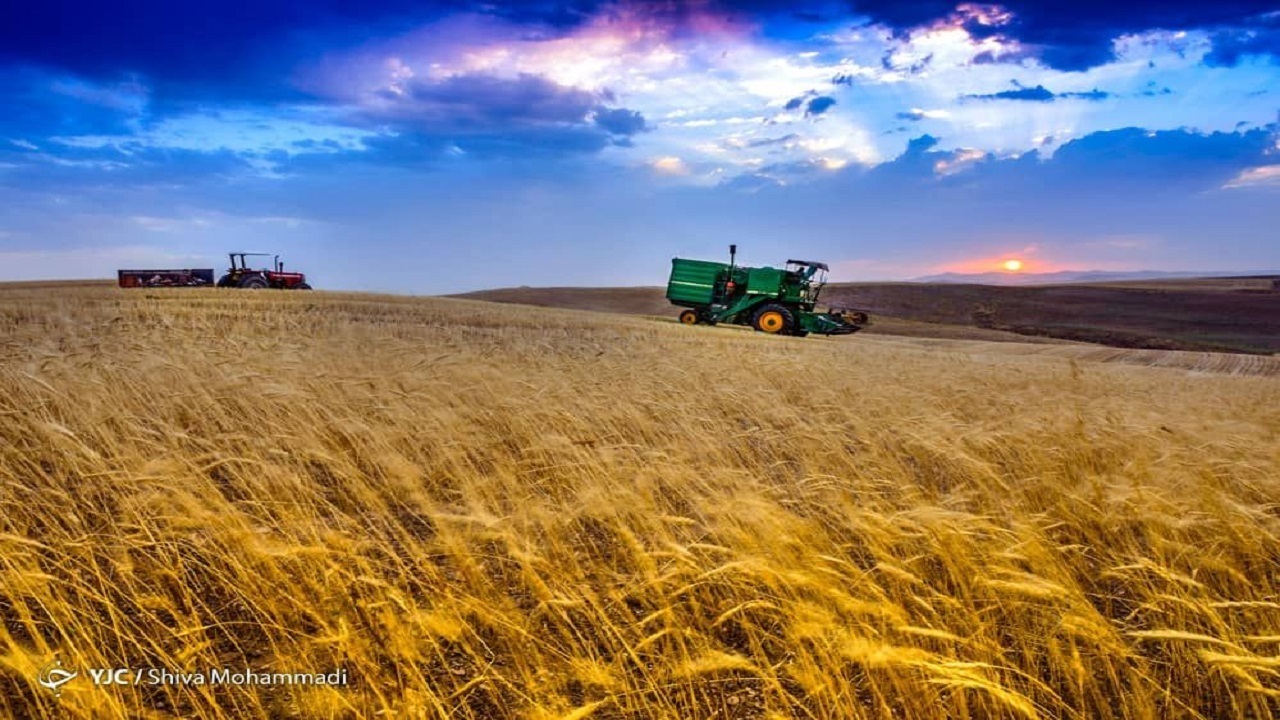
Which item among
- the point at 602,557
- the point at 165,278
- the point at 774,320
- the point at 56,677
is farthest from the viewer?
the point at 165,278

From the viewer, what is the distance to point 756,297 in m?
30.1

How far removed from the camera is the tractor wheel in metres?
29.0

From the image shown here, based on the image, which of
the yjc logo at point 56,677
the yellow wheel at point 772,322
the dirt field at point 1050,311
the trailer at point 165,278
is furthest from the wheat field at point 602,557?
the dirt field at point 1050,311

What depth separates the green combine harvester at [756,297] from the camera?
2953cm

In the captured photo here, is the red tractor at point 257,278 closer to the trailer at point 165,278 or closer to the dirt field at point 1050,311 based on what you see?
the trailer at point 165,278

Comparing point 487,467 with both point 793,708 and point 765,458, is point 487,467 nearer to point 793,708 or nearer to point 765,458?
point 765,458

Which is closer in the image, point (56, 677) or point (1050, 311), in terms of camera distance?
point (56, 677)

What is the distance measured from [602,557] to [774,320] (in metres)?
26.5

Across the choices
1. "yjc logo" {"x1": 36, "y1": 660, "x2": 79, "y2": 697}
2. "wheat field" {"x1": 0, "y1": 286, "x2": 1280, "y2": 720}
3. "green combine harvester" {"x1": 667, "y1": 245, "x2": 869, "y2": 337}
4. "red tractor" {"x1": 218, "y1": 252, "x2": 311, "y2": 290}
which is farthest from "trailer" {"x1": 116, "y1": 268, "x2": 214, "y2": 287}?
"yjc logo" {"x1": 36, "y1": 660, "x2": 79, "y2": 697}

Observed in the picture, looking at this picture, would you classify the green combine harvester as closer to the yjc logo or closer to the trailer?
the trailer

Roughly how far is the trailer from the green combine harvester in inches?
943

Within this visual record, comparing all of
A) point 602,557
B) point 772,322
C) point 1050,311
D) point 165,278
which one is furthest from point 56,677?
point 1050,311

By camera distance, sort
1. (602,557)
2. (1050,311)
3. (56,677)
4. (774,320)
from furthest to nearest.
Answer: (1050,311), (774,320), (602,557), (56,677)

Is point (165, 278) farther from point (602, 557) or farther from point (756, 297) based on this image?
point (602, 557)
